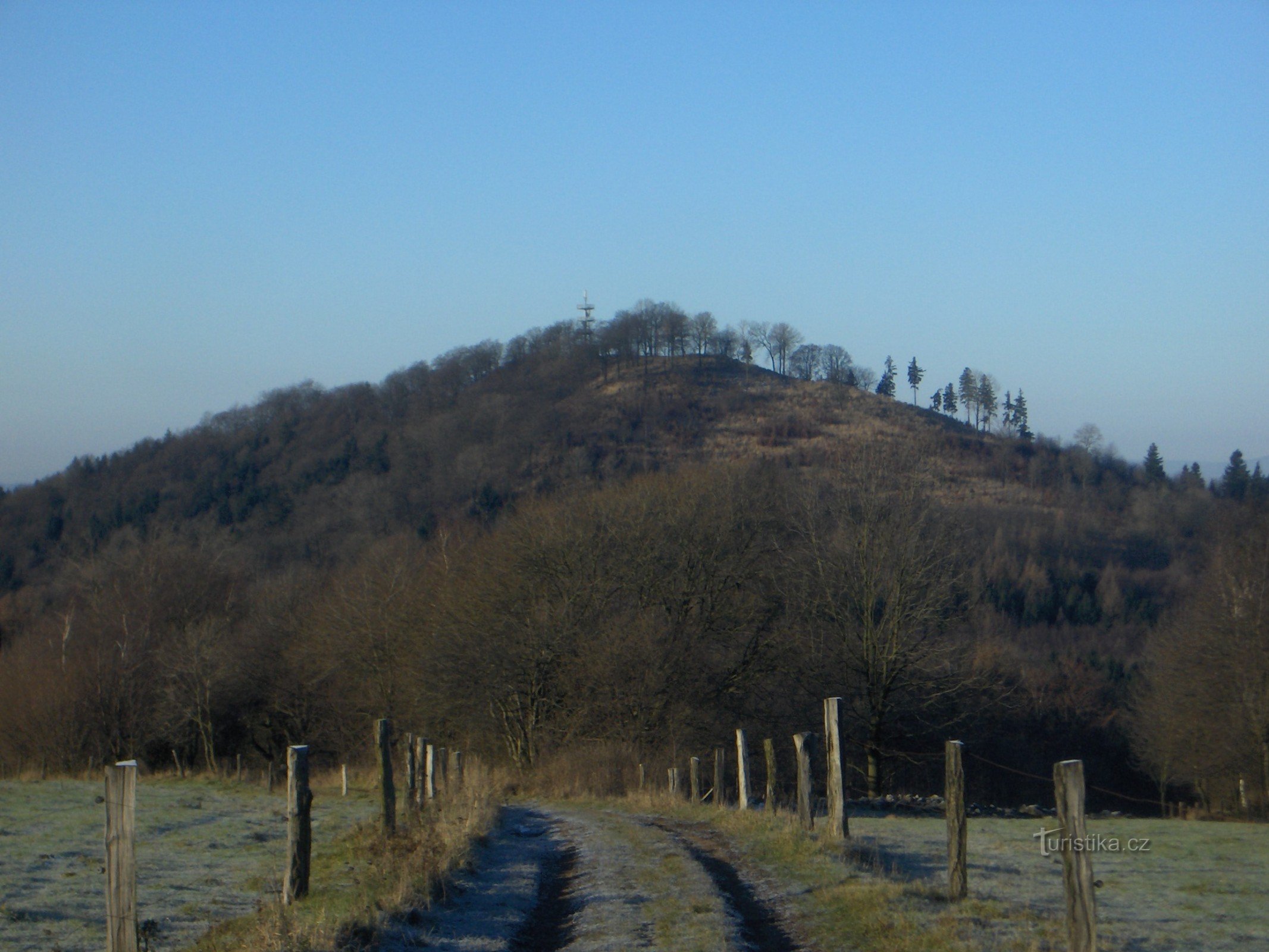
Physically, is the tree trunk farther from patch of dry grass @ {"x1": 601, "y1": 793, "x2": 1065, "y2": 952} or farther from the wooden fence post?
patch of dry grass @ {"x1": 601, "y1": 793, "x2": 1065, "y2": 952}

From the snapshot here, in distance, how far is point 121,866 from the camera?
6219mm

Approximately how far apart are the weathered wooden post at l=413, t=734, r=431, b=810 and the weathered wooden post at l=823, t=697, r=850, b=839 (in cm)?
601

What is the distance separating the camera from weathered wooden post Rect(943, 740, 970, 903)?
882 centimetres

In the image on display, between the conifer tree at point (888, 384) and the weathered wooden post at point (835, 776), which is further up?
the conifer tree at point (888, 384)

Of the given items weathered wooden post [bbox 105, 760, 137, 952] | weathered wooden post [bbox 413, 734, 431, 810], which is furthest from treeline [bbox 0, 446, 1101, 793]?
weathered wooden post [bbox 105, 760, 137, 952]

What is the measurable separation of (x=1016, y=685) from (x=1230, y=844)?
25615 millimetres

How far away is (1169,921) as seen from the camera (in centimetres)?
886

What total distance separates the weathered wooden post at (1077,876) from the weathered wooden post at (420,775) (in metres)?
10.3

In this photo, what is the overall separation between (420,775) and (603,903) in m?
8.36

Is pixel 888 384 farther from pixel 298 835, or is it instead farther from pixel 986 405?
pixel 298 835

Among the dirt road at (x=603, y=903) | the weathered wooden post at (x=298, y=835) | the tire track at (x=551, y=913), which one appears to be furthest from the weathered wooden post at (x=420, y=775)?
the weathered wooden post at (x=298, y=835)

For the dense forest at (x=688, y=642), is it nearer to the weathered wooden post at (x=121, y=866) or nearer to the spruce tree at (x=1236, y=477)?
the spruce tree at (x=1236, y=477)

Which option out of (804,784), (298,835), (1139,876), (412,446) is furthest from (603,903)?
(412,446)

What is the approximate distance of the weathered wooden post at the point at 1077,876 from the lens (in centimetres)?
612
